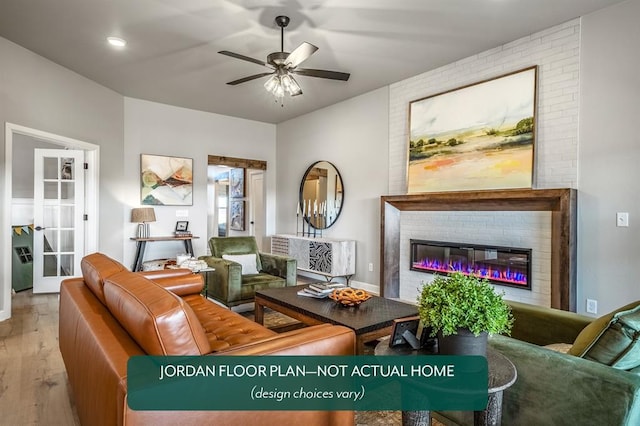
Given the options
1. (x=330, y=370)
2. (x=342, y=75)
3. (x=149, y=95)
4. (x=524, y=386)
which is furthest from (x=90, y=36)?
(x=524, y=386)

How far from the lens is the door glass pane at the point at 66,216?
5.10m

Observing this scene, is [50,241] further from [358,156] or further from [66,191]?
[358,156]

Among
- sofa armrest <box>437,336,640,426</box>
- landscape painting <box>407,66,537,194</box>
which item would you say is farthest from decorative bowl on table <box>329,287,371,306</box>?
landscape painting <box>407,66,537,194</box>

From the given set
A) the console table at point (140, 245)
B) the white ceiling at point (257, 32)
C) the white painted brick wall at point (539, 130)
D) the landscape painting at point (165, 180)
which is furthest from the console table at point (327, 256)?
the white ceiling at point (257, 32)

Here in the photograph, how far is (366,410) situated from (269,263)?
2.58 meters

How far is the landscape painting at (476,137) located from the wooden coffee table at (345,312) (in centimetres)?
198

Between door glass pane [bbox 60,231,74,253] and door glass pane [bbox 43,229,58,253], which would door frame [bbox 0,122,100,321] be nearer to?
door glass pane [bbox 60,231,74,253]

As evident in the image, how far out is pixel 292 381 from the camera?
1.37m

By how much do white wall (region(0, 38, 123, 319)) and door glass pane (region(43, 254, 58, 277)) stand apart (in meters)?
0.60

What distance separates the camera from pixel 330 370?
145 cm

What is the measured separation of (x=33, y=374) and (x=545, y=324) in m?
3.37

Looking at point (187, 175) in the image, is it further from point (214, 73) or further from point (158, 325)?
point (158, 325)

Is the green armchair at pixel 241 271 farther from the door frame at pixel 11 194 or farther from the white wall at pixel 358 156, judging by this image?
the door frame at pixel 11 194

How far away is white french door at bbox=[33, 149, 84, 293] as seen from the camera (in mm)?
4980
